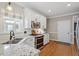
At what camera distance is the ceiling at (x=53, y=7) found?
991 mm

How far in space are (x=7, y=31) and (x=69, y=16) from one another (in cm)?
84

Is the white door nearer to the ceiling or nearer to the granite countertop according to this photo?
the ceiling

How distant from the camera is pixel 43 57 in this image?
99 centimetres

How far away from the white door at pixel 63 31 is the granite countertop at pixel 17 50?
0.39 m

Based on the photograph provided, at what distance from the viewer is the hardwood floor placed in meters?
1.01

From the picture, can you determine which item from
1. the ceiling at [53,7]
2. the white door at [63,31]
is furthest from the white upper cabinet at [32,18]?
the white door at [63,31]

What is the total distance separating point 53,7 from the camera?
1.05 metres

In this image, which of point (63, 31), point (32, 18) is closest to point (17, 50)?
point (32, 18)

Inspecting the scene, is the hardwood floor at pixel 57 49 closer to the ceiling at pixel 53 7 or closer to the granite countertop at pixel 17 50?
the granite countertop at pixel 17 50

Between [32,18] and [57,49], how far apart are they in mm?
575

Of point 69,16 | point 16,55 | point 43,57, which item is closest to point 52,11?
point 69,16

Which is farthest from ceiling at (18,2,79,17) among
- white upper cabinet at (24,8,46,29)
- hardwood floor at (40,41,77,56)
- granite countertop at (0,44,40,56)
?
granite countertop at (0,44,40,56)

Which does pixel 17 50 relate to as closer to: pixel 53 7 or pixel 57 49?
pixel 57 49

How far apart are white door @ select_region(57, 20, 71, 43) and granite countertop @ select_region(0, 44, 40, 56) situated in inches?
15.4
